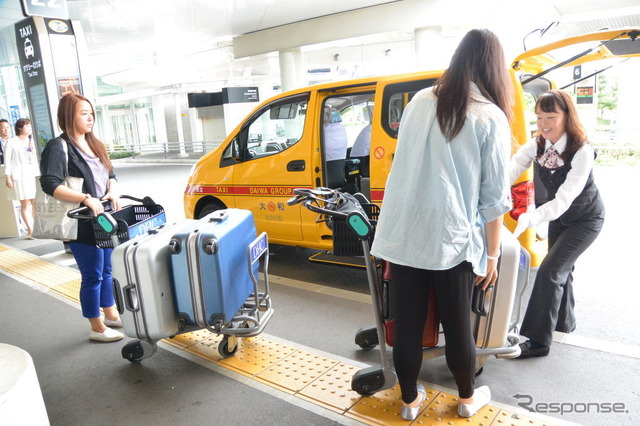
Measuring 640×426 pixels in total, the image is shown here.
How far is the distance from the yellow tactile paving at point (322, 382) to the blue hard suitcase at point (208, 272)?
1.53 feet

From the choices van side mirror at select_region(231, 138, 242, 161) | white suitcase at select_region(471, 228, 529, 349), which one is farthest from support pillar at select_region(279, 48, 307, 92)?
white suitcase at select_region(471, 228, 529, 349)

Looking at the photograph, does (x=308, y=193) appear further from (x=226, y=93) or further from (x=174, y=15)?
(x=226, y=93)

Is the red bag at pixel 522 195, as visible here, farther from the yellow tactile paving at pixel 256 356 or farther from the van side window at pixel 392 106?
the yellow tactile paving at pixel 256 356

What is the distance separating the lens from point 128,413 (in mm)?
2664

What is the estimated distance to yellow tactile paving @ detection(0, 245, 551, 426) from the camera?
95.2 inches

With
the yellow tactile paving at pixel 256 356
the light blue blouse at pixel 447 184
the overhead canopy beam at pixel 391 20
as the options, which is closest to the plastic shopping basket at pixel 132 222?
the yellow tactile paving at pixel 256 356

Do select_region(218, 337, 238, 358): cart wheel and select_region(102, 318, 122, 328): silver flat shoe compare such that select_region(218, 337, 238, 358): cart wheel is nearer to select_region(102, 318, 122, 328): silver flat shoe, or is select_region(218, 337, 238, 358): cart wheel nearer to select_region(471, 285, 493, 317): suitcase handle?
select_region(102, 318, 122, 328): silver flat shoe

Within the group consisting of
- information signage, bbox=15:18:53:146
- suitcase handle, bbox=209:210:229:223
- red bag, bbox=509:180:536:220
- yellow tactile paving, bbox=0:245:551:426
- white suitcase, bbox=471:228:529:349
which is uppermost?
information signage, bbox=15:18:53:146

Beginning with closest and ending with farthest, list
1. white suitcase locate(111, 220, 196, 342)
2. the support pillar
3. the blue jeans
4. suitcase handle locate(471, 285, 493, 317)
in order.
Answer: suitcase handle locate(471, 285, 493, 317), white suitcase locate(111, 220, 196, 342), the blue jeans, the support pillar

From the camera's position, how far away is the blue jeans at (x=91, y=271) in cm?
336

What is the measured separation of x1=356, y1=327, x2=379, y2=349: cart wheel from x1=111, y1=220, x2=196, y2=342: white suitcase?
4.06 ft

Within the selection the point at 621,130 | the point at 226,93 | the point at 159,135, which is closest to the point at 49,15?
the point at 226,93

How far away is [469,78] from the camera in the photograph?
77.2 inches

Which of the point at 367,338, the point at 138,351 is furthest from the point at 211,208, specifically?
the point at 367,338
